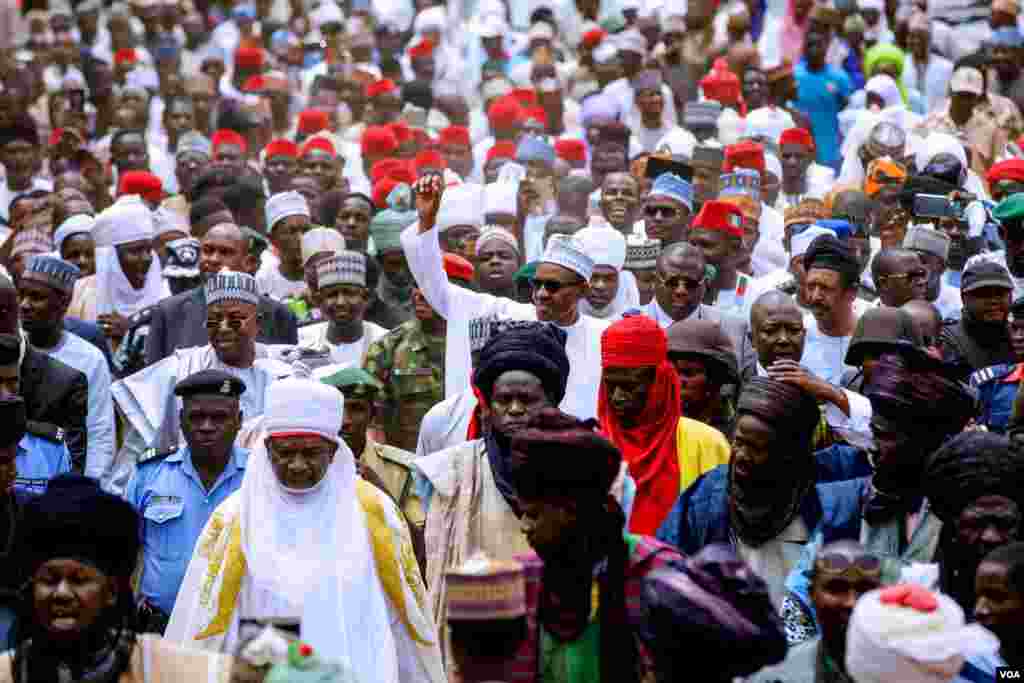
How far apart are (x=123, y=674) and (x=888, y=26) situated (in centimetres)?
1588

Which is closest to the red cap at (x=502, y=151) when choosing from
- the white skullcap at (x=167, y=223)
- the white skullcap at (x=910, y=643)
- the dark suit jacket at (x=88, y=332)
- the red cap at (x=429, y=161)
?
the red cap at (x=429, y=161)

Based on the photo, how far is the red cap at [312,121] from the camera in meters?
18.2

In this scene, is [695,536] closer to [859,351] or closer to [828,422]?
[828,422]

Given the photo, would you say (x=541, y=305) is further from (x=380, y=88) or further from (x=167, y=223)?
(x=380, y=88)

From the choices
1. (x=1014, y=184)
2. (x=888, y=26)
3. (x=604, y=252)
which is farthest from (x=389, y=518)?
(x=888, y=26)

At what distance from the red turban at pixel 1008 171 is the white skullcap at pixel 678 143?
2.28m

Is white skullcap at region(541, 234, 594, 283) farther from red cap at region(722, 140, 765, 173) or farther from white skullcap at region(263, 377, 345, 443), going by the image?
red cap at region(722, 140, 765, 173)

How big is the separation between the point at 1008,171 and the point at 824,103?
16.7 feet

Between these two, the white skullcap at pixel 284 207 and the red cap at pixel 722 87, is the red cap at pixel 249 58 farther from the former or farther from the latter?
the white skullcap at pixel 284 207

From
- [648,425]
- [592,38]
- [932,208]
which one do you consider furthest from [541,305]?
[592,38]

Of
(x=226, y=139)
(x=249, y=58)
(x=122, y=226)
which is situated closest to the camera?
(x=122, y=226)

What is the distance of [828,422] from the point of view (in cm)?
871

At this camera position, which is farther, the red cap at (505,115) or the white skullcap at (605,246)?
the red cap at (505,115)

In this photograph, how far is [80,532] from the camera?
6602mm
